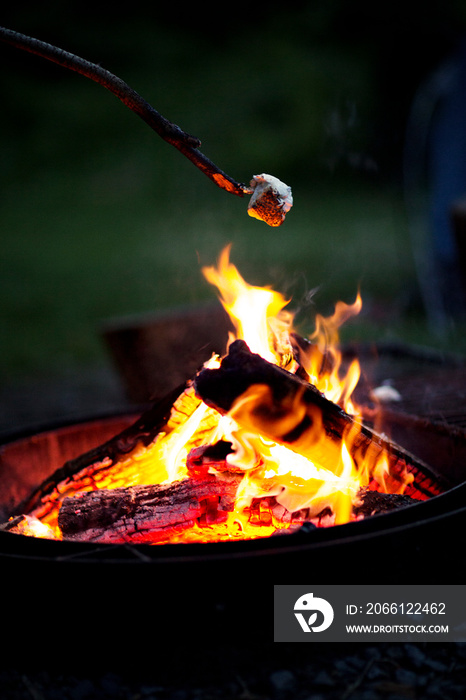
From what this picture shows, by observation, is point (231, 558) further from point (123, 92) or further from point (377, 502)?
point (123, 92)

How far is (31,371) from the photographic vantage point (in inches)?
219

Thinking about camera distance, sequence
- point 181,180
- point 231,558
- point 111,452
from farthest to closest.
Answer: point 181,180 → point 111,452 → point 231,558

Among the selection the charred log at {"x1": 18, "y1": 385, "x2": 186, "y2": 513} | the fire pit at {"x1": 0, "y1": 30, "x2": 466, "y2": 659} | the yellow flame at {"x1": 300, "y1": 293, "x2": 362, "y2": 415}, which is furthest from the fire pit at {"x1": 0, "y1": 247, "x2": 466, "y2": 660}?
the yellow flame at {"x1": 300, "y1": 293, "x2": 362, "y2": 415}

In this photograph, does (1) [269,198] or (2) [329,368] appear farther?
(2) [329,368]

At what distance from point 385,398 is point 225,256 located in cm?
117

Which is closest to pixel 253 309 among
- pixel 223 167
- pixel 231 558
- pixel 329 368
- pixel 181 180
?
pixel 329 368

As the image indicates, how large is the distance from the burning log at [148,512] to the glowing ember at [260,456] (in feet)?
0.06

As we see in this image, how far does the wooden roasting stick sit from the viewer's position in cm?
164

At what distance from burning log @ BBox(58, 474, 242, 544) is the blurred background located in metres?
3.36

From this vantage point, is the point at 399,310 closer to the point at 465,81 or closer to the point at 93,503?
the point at 465,81

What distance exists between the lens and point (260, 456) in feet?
6.35

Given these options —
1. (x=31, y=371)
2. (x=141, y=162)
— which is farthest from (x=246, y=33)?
(x=31, y=371)

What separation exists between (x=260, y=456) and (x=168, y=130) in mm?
1004

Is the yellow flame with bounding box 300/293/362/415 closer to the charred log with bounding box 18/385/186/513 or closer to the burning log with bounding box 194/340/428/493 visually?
the burning log with bounding box 194/340/428/493
